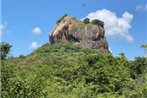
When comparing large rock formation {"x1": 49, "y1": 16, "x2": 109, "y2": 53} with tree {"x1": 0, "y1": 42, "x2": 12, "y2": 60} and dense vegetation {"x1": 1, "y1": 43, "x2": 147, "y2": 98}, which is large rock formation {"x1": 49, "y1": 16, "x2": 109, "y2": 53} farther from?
tree {"x1": 0, "y1": 42, "x2": 12, "y2": 60}

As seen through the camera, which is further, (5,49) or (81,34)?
(81,34)

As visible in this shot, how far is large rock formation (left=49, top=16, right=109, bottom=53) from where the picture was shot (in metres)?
74.9

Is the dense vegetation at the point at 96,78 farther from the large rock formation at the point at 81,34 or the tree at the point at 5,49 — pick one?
the large rock formation at the point at 81,34

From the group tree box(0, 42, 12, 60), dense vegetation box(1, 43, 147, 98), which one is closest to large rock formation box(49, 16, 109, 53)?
dense vegetation box(1, 43, 147, 98)

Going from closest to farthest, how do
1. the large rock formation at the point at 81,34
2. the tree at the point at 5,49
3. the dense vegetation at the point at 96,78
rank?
1. the tree at the point at 5,49
2. the dense vegetation at the point at 96,78
3. the large rock formation at the point at 81,34

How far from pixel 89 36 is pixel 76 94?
4900 centimetres

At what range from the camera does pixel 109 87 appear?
109 feet

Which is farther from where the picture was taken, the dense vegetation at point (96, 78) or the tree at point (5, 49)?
the dense vegetation at point (96, 78)

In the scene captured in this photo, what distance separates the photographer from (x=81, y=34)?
74.9 metres

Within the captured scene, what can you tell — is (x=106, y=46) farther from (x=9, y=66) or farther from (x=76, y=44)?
(x=9, y=66)

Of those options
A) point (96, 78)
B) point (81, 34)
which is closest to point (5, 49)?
point (96, 78)

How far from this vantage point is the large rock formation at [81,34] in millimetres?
74875

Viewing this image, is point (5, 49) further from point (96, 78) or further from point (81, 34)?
point (81, 34)

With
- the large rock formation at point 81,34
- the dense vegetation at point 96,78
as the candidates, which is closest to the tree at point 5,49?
the dense vegetation at point 96,78
